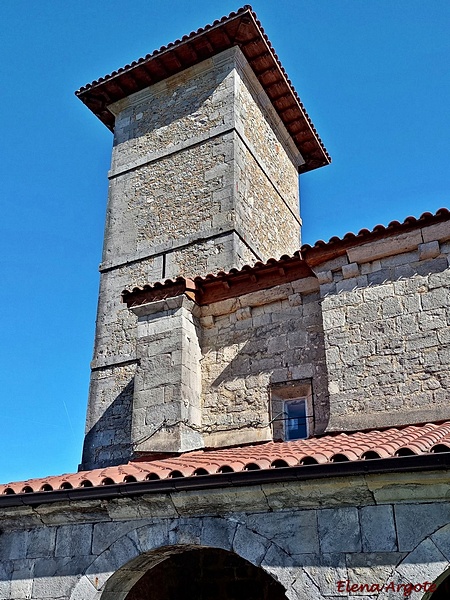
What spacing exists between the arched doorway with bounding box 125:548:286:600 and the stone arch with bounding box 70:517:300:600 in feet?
6.48

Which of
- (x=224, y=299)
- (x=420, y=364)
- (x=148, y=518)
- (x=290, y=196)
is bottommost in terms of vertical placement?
(x=148, y=518)

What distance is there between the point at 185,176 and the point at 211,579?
6510mm

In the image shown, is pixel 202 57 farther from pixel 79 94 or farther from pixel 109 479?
pixel 109 479

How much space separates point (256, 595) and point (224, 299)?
3.54 m

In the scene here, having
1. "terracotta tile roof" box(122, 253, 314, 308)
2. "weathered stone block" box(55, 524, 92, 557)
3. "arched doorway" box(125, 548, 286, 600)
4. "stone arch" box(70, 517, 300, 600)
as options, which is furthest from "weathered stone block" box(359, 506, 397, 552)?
"terracotta tile roof" box(122, 253, 314, 308)

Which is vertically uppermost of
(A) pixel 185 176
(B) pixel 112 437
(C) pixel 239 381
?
(A) pixel 185 176

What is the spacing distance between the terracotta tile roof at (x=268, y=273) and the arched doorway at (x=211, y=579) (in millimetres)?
3134

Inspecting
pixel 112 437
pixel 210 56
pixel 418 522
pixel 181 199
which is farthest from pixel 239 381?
pixel 210 56

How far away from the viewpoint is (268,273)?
7645 mm

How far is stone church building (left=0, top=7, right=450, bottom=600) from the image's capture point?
4340 millimetres

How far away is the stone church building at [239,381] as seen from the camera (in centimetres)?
434

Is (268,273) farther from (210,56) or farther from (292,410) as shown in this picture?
(210,56)

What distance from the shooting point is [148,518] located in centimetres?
506

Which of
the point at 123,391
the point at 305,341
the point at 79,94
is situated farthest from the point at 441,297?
the point at 79,94
